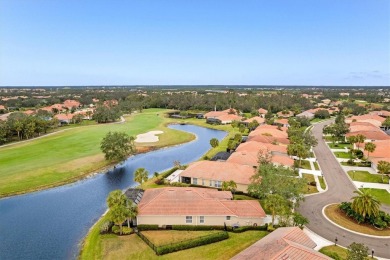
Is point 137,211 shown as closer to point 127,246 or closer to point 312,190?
point 127,246

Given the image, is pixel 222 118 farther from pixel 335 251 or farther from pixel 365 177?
pixel 335 251

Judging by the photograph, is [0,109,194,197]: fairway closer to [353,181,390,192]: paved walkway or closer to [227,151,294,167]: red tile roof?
[227,151,294,167]: red tile roof

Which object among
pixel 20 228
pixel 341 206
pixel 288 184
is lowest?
pixel 20 228

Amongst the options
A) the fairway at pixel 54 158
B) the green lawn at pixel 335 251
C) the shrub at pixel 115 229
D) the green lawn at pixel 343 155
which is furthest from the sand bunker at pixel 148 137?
the green lawn at pixel 335 251

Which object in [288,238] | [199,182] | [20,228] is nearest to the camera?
[288,238]

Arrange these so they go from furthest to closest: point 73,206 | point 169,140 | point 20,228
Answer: point 169,140 < point 73,206 < point 20,228

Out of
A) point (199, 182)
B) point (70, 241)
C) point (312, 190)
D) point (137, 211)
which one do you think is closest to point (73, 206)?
point (70, 241)

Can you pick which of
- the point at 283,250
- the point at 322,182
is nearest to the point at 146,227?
the point at 283,250

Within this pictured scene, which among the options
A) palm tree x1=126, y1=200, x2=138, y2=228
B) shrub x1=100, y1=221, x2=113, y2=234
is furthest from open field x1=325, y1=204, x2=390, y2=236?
shrub x1=100, y1=221, x2=113, y2=234
